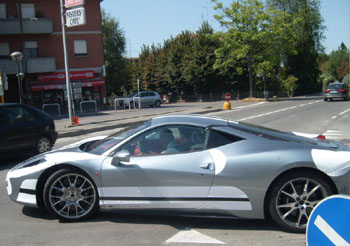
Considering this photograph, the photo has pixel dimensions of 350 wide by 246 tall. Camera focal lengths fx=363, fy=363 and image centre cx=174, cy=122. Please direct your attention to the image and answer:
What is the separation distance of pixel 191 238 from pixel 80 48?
32.9m

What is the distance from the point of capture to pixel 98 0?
35062 mm

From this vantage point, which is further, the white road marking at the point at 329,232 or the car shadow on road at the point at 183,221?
the car shadow on road at the point at 183,221

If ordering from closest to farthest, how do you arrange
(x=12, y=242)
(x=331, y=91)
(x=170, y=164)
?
(x=12, y=242)
(x=170, y=164)
(x=331, y=91)

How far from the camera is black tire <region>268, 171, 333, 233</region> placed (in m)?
4.00

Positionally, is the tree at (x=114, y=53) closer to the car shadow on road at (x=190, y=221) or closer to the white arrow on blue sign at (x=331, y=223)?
the car shadow on road at (x=190, y=221)

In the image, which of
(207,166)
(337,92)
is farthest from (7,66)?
(207,166)

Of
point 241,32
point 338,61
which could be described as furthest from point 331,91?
point 338,61

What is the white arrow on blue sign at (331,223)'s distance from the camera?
6.28 ft

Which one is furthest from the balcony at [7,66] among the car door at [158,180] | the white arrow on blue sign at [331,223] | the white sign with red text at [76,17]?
the white arrow on blue sign at [331,223]

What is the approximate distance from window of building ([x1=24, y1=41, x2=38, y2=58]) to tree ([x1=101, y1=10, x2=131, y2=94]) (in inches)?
842

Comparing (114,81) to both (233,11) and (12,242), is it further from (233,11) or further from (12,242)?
(12,242)

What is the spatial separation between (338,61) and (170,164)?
109 meters

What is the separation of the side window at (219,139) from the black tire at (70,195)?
1.55 meters

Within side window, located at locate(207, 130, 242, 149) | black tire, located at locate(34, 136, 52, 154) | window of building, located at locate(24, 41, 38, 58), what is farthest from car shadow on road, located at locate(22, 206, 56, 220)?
window of building, located at locate(24, 41, 38, 58)
